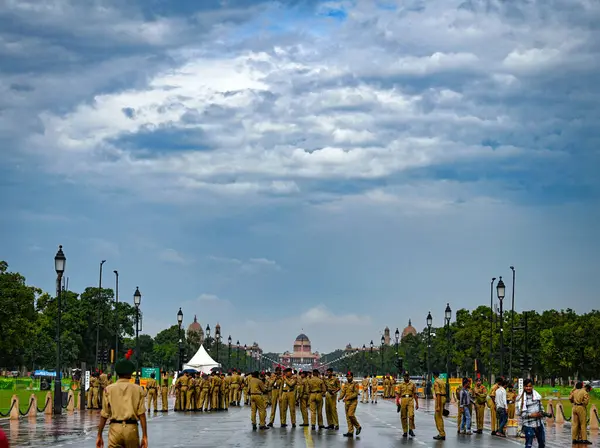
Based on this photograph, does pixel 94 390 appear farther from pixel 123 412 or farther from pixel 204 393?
pixel 123 412

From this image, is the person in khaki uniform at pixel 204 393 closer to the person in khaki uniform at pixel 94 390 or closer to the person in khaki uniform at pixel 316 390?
the person in khaki uniform at pixel 94 390

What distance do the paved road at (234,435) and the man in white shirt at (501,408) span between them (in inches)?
20.7

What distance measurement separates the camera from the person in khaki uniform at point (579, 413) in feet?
89.4

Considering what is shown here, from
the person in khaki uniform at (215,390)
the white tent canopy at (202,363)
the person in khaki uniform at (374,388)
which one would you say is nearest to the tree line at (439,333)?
the white tent canopy at (202,363)

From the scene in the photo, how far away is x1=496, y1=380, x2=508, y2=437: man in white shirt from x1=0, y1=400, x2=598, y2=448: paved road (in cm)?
53

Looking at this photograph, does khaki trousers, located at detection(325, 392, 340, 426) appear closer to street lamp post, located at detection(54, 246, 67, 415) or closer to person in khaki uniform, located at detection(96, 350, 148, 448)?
street lamp post, located at detection(54, 246, 67, 415)

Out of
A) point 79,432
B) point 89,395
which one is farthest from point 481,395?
point 89,395

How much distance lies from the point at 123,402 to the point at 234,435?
16465mm

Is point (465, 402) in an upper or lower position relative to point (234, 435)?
upper

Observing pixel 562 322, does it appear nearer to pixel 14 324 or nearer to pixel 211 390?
pixel 14 324

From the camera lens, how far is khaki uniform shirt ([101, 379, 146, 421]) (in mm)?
13258

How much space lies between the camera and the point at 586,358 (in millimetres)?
107125

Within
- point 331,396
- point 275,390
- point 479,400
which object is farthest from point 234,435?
point 479,400

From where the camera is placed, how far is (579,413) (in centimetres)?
2752
